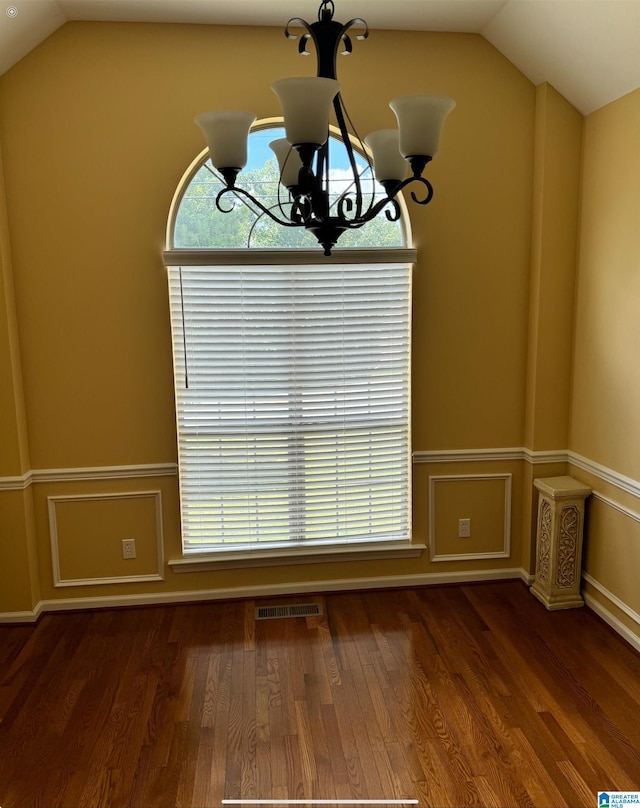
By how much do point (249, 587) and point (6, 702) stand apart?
54.9 inches

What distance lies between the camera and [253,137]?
Result: 11.6 feet

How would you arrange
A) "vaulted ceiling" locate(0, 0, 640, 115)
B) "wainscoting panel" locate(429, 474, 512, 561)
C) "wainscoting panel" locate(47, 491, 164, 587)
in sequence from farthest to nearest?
"wainscoting panel" locate(429, 474, 512, 561), "wainscoting panel" locate(47, 491, 164, 587), "vaulted ceiling" locate(0, 0, 640, 115)

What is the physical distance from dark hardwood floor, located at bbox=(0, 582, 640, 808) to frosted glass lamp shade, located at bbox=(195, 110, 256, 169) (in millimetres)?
2211

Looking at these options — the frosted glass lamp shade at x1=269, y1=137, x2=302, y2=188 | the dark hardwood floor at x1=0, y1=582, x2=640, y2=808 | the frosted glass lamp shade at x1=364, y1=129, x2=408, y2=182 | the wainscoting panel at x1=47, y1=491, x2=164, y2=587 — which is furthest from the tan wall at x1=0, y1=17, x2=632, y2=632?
the frosted glass lamp shade at x1=364, y1=129, x2=408, y2=182

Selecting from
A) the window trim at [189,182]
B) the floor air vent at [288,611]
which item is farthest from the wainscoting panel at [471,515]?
the window trim at [189,182]

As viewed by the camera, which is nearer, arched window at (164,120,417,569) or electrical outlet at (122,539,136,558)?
arched window at (164,120,417,569)

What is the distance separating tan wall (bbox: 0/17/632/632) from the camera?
3.32m

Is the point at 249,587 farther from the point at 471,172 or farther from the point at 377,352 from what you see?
the point at 471,172

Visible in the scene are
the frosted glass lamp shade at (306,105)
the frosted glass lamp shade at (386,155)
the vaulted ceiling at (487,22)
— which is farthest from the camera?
the vaulted ceiling at (487,22)

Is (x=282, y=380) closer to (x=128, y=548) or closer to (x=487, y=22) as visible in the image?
(x=128, y=548)

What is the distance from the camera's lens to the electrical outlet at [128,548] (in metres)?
3.69

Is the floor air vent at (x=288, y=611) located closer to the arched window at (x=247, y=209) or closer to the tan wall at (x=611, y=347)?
the tan wall at (x=611, y=347)

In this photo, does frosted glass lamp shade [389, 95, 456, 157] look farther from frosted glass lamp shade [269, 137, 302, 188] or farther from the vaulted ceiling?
the vaulted ceiling

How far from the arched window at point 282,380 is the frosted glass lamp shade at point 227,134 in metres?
1.60
